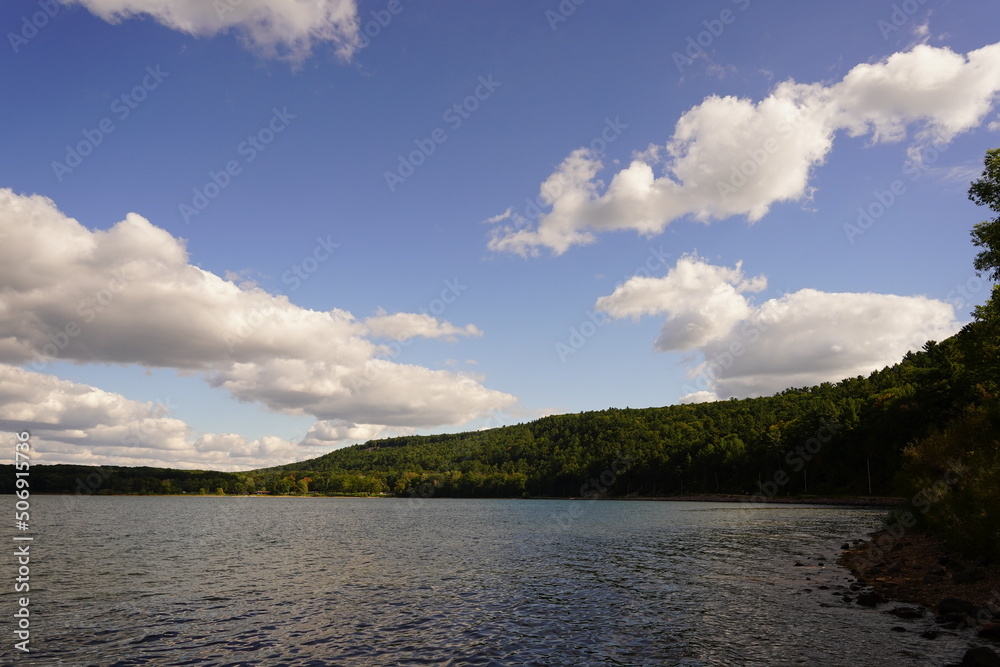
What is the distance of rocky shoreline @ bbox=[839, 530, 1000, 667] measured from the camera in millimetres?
24344

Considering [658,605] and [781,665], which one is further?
[658,605]

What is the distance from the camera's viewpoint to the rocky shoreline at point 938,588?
24344 mm

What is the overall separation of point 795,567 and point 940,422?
433 feet

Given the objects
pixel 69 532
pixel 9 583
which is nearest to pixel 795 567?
pixel 9 583

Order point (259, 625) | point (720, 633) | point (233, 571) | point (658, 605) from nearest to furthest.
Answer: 1. point (720, 633)
2. point (259, 625)
3. point (658, 605)
4. point (233, 571)

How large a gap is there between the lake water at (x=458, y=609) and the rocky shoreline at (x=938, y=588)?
1282mm

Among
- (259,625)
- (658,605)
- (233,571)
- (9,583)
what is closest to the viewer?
(259,625)

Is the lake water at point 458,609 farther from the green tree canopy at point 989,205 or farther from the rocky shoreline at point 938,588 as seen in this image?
the green tree canopy at point 989,205

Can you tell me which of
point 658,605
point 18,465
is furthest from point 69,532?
point 658,605

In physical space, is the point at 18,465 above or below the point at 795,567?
above

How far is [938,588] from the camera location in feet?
107

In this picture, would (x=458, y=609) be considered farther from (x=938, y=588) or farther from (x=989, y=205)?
(x=989, y=205)

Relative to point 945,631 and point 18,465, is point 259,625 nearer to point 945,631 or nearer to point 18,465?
point 18,465

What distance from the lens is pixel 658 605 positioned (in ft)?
111
